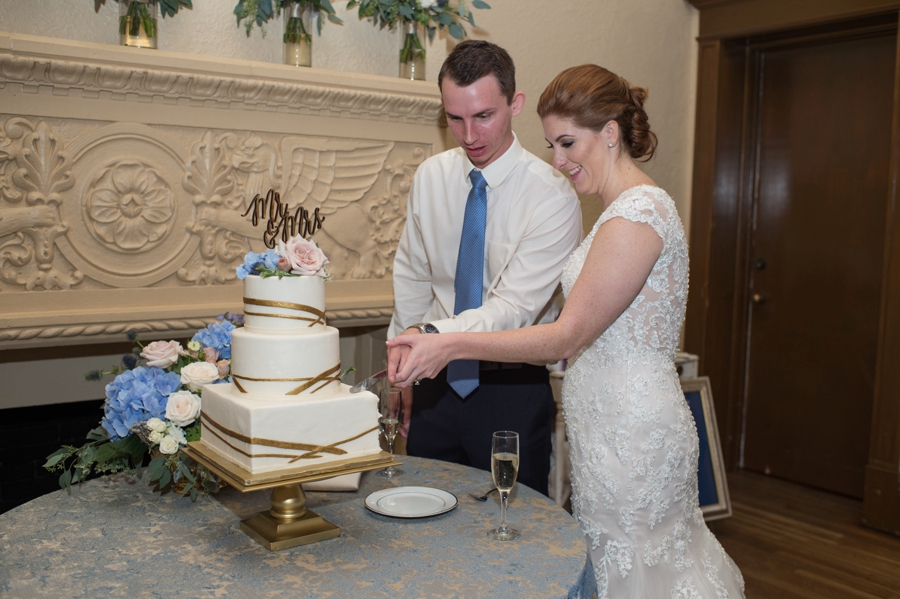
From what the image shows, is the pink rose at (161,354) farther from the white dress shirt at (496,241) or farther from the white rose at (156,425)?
the white dress shirt at (496,241)

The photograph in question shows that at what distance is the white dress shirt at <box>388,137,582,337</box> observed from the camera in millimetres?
2332

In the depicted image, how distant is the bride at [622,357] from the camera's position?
6.07ft

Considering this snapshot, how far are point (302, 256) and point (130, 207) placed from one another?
1.51m

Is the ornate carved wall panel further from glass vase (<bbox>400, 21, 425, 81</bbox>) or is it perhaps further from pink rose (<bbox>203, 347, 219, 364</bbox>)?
pink rose (<bbox>203, 347, 219, 364</bbox>)

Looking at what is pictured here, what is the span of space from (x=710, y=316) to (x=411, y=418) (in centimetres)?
276

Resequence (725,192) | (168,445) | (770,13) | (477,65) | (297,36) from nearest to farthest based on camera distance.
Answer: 1. (168,445)
2. (477,65)
3. (297,36)
4. (770,13)
5. (725,192)

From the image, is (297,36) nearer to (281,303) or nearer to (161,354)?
(161,354)

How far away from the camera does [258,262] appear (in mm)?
1560

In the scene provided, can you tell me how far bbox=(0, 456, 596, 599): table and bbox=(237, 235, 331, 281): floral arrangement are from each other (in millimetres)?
529

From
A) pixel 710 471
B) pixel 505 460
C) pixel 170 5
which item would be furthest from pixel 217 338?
pixel 710 471

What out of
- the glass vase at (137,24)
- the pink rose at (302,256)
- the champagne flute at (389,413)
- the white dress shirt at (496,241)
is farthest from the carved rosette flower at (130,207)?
the pink rose at (302,256)

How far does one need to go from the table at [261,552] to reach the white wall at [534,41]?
172 cm

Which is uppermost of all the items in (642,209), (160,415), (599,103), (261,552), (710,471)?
(599,103)

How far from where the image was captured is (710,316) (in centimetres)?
474
